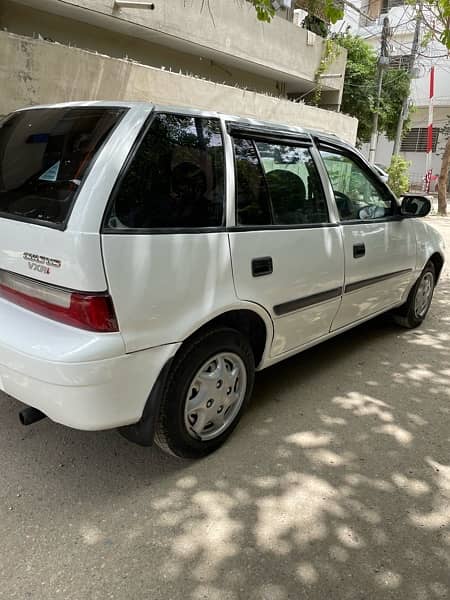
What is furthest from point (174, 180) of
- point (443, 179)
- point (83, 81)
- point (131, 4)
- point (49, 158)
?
point (443, 179)

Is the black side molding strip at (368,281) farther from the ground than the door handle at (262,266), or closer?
closer

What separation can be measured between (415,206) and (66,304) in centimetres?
310

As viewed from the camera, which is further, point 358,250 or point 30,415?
point 358,250

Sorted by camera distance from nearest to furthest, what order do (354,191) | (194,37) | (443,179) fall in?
(354,191) < (194,37) < (443,179)

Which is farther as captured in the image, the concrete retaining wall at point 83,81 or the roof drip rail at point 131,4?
the roof drip rail at point 131,4

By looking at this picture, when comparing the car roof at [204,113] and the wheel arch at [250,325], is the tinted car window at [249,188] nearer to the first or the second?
the car roof at [204,113]

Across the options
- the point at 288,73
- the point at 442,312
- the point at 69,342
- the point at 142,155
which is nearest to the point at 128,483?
the point at 69,342

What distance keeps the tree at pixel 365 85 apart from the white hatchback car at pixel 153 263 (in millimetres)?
16748

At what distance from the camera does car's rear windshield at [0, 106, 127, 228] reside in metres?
2.05

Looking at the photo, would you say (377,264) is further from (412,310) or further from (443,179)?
(443,179)

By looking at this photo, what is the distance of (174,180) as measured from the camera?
2236 mm

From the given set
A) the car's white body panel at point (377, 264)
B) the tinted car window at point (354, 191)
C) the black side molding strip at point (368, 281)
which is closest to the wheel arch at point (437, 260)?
the car's white body panel at point (377, 264)

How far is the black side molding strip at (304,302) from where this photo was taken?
2.81 metres

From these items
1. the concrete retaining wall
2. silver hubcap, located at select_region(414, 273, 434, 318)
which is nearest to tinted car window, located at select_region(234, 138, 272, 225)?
silver hubcap, located at select_region(414, 273, 434, 318)
